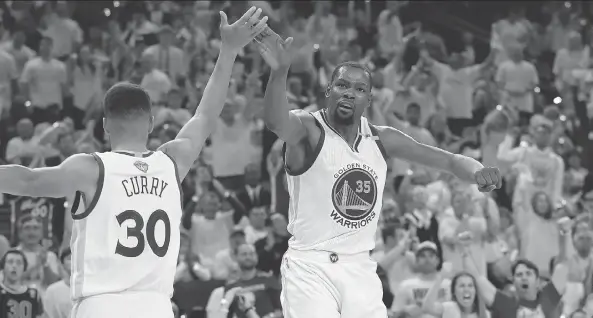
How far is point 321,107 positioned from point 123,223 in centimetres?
1000

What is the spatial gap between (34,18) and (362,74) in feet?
38.4

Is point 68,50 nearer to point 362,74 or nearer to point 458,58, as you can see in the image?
point 458,58

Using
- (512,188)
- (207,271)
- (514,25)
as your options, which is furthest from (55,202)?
(514,25)

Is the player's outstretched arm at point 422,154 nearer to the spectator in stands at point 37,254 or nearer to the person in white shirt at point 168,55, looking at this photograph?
the spectator in stands at point 37,254

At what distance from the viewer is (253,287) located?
11352 millimetres

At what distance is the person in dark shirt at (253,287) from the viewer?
1109 cm

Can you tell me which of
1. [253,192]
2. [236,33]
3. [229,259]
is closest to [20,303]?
[229,259]

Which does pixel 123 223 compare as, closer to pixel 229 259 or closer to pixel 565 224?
→ pixel 229 259

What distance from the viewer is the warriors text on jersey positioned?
413 inches

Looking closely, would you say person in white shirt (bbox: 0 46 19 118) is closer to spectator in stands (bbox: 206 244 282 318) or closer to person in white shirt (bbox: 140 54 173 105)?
person in white shirt (bbox: 140 54 173 105)

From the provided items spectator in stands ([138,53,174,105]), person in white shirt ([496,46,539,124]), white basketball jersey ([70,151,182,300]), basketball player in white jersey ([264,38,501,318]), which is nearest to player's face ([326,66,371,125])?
basketball player in white jersey ([264,38,501,318])

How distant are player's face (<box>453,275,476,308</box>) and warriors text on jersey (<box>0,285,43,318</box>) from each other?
4113mm

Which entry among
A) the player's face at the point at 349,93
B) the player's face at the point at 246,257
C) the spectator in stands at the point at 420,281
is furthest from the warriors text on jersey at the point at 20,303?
the player's face at the point at 349,93

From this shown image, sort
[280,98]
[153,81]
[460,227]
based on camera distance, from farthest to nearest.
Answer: [153,81], [460,227], [280,98]
